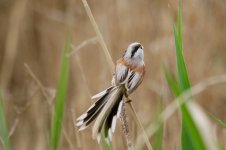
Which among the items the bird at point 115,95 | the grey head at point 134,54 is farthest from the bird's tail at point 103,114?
the grey head at point 134,54

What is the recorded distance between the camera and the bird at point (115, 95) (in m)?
1.40

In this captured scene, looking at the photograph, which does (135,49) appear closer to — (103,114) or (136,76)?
(136,76)

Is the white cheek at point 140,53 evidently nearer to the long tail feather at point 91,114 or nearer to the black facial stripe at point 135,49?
the black facial stripe at point 135,49

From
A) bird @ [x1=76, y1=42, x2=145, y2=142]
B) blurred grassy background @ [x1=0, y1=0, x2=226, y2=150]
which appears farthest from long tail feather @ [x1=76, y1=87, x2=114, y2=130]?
blurred grassy background @ [x1=0, y1=0, x2=226, y2=150]

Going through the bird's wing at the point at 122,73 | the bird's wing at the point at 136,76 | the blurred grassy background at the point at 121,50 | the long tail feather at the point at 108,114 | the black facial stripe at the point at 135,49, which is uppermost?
the blurred grassy background at the point at 121,50

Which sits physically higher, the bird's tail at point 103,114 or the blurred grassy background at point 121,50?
the blurred grassy background at point 121,50

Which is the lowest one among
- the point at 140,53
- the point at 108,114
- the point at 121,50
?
the point at 108,114

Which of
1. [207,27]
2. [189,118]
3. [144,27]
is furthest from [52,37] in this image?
[189,118]

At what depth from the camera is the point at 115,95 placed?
1439mm

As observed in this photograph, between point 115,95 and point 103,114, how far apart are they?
65 millimetres

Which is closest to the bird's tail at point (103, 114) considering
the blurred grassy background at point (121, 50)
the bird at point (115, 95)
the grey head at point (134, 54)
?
the bird at point (115, 95)

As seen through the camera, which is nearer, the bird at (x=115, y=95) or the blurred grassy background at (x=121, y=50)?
the bird at (x=115, y=95)

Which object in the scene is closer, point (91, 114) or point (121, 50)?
point (91, 114)

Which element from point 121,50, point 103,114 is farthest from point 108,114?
point 121,50
